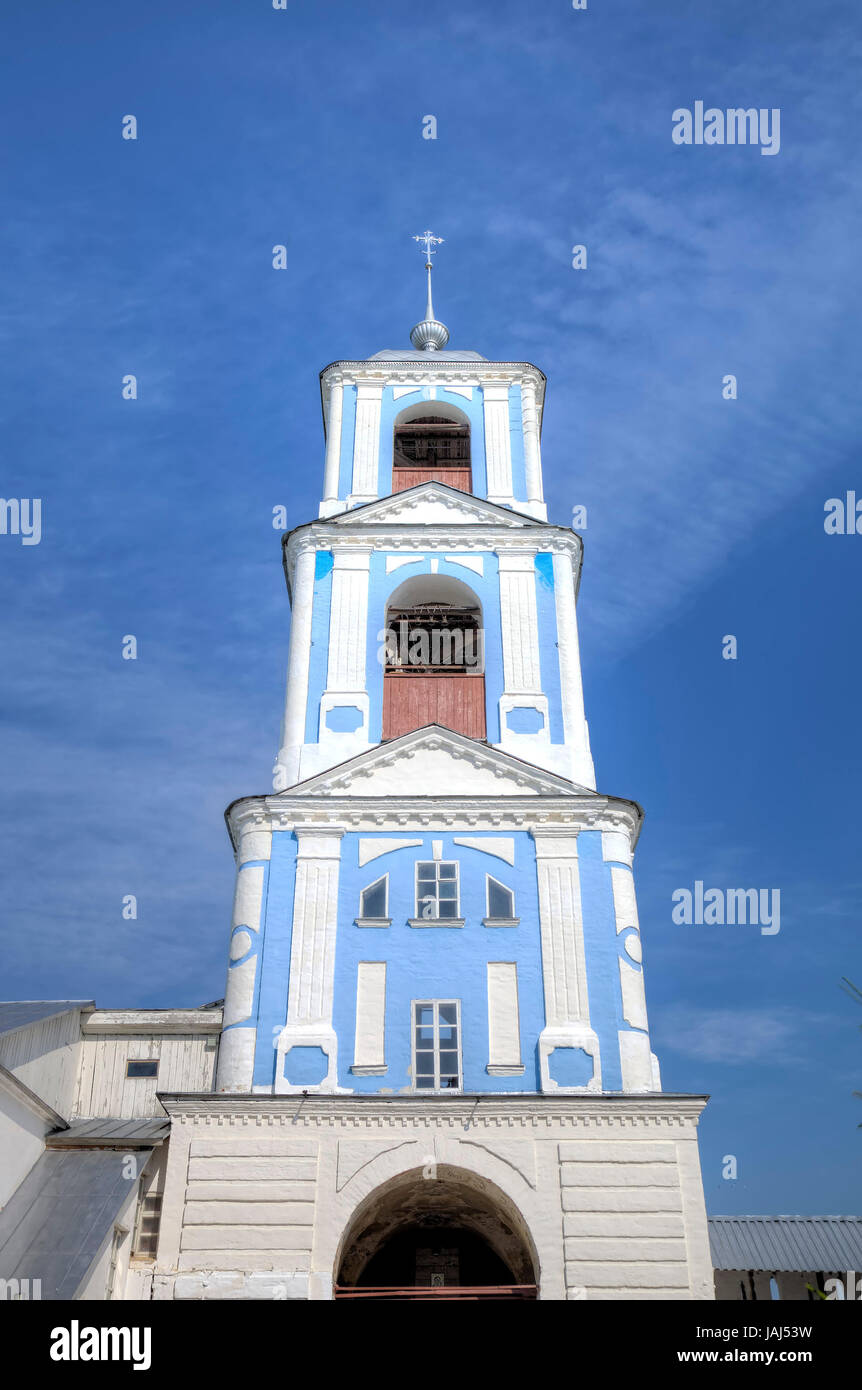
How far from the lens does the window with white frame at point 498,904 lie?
18.8m

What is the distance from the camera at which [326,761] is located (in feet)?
67.9

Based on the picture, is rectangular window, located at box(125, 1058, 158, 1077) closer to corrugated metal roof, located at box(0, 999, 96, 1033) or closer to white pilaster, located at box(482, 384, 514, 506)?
corrugated metal roof, located at box(0, 999, 96, 1033)

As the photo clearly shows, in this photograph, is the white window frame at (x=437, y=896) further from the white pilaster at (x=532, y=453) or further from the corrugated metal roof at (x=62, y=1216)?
the white pilaster at (x=532, y=453)

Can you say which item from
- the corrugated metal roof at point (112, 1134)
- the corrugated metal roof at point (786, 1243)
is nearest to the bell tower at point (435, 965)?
Answer: the corrugated metal roof at point (112, 1134)

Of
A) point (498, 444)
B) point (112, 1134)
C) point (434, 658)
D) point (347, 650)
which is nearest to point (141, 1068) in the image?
point (112, 1134)

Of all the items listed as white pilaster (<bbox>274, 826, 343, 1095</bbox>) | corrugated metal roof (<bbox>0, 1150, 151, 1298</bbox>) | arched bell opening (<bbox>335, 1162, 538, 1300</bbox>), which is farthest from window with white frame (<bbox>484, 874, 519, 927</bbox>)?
corrugated metal roof (<bbox>0, 1150, 151, 1298</bbox>)

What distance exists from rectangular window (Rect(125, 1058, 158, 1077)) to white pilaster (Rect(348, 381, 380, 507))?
11.2 m

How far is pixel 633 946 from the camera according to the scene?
18.8 m

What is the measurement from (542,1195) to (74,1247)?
613cm

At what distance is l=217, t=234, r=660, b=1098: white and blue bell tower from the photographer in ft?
58.3

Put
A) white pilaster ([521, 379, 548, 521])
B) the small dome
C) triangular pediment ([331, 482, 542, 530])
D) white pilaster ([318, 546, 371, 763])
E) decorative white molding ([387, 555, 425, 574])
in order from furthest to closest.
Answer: the small dome
white pilaster ([521, 379, 548, 521])
triangular pediment ([331, 482, 542, 530])
decorative white molding ([387, 555, 425, 574])
white pilaster ([318, 546, 371, 763])
